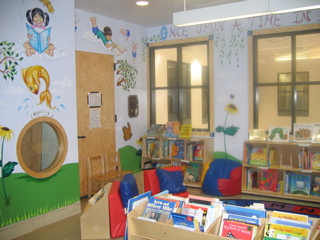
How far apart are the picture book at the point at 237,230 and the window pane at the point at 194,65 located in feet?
14.4

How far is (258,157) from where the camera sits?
19.2ft

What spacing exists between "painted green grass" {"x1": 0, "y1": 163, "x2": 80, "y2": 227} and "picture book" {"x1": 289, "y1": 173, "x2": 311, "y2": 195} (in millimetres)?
3531

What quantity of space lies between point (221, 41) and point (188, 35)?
29.6 inches

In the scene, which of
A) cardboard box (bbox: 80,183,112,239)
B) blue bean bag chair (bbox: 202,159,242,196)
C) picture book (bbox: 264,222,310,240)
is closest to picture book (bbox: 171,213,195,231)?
picture book (bbox: 264,222,310,240)

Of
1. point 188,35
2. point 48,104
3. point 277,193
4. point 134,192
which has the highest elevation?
point 188,35

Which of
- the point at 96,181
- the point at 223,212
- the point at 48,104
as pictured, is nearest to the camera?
the point at 223,212

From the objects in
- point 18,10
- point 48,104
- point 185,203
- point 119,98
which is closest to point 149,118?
point 119,98

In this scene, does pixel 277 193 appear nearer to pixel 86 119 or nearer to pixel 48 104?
pixel 86 119

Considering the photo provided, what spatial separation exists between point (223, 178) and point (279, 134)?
123 cm

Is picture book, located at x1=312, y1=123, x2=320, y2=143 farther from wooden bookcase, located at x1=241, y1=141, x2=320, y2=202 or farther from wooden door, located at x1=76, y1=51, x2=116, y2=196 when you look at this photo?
wooden door, located at x1=76, y1=51, x2=116, y2=196

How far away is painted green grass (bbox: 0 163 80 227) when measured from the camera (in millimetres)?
4223

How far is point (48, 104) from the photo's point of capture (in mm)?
4645

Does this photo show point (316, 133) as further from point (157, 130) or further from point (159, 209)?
point (159, 209)

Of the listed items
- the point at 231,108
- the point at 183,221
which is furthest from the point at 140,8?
the point at 183,221
